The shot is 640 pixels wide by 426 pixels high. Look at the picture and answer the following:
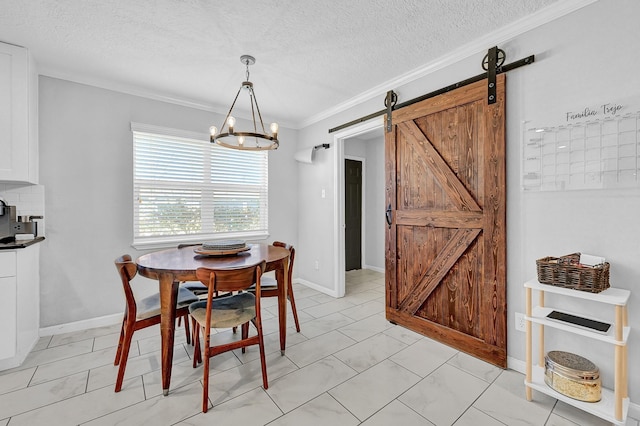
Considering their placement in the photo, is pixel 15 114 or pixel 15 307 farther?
pixel 15 114

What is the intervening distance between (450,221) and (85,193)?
3552 millimetres

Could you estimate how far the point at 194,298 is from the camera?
2.27 meters

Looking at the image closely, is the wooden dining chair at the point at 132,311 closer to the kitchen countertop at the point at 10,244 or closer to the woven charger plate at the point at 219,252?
the woven charger plate at the point at 219,252

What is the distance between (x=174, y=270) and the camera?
6.11 feet

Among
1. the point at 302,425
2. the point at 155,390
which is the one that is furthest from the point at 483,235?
the point at 155,390

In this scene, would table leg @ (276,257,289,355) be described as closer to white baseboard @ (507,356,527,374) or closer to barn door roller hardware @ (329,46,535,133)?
white baseboard @ (507,356,527,374)

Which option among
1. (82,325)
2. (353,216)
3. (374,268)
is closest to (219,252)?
(82,325)

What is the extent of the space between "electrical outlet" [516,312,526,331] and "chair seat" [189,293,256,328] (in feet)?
6.36

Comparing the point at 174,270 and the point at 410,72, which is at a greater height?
the point at 410,72

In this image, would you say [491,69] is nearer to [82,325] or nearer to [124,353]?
[124,353]

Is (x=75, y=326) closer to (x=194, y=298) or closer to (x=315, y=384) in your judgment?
(x=194, y=298)

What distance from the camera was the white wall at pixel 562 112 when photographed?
1676mm

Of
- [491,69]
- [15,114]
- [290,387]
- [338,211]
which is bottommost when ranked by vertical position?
[290,387]

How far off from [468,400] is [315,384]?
3.23 feet
